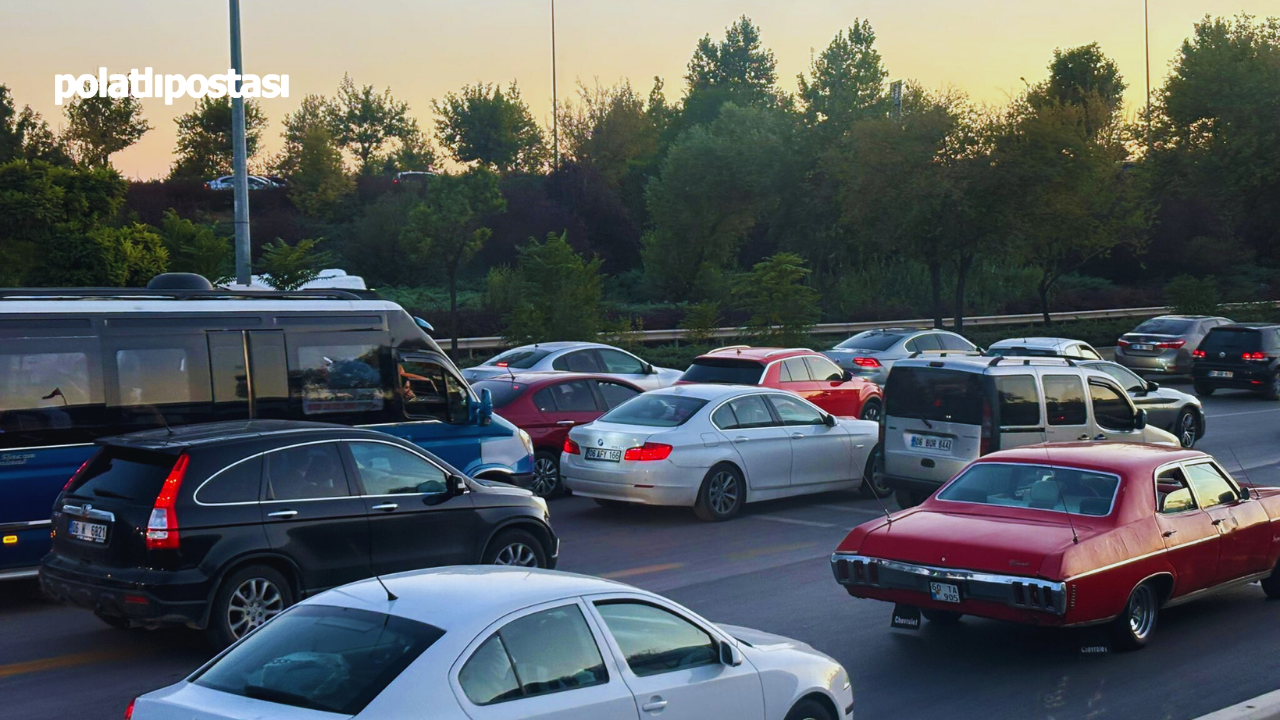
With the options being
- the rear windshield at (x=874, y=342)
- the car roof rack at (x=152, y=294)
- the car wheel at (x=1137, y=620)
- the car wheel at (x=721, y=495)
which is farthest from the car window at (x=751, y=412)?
the rear windshield at (x=874, y=342)

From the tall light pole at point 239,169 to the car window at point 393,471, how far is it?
9.45 m

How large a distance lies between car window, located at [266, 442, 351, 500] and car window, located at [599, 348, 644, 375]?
11678mm

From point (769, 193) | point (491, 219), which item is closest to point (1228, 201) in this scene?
point (769, 193)

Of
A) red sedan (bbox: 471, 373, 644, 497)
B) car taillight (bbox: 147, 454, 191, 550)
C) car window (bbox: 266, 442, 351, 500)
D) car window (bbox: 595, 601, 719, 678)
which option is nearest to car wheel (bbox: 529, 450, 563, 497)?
red sedan (bbox: 471, 373, 644, 497)

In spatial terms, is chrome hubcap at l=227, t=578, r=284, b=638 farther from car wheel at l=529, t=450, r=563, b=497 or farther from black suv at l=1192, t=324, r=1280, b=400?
black suv at l=1192, t=324, r=1280, b=400

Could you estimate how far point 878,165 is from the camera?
1432 inches

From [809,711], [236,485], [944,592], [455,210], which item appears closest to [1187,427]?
[944,592]

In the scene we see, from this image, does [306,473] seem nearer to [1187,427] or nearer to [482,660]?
[482,660]

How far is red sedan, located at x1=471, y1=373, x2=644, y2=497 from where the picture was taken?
16.4 metres

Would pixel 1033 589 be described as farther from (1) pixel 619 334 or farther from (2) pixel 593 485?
(1) pixel 619 334

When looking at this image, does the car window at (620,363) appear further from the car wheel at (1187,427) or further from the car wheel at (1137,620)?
the car wheel at (1137,620)

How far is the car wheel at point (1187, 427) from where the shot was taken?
20391mm

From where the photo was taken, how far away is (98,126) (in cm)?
6112

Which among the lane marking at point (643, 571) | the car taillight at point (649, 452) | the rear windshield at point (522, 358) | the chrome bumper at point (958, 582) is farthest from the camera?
the rear windshield at point (522, 358)
